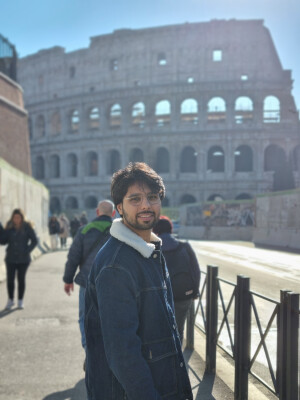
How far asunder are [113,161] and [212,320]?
4524cm

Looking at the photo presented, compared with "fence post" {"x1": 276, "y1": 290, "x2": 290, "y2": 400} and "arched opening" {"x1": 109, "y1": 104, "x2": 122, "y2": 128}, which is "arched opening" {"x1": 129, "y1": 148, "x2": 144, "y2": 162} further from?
"fence post" {"x1": 276, "y1": 290, "x2": 290, "y2": 400}

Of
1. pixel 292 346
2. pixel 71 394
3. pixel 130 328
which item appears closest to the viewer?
pixel 130 328

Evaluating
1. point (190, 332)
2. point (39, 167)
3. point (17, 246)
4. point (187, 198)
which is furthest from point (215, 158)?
point (190, 332)

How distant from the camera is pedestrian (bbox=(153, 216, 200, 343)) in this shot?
4.12 meters

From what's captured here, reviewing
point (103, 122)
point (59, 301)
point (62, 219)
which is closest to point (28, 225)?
point (59, 301)

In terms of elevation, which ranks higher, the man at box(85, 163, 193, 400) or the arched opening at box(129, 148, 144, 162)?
the arched opening at box(129, 148, 144, 162)

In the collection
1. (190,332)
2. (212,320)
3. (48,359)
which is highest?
(212,320)

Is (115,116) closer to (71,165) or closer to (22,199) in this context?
(71,165)

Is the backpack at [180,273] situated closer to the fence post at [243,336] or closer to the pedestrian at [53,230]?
the fence post at [243,336]

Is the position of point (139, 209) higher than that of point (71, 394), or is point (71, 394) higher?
point (139, 209)

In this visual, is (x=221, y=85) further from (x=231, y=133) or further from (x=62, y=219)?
(x=62, y=219)

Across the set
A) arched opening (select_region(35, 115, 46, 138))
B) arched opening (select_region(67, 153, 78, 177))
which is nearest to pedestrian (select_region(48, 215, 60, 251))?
arched opening (select_region(67, 153, 78, 177))

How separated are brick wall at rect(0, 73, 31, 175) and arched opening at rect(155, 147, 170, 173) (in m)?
24.3

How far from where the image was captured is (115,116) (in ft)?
164
